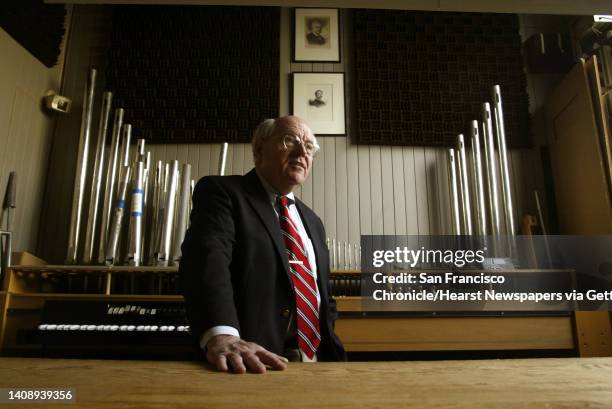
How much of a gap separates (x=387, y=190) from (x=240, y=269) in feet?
6.61

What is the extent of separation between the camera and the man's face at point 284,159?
1.70 m

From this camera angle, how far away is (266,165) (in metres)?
1.74

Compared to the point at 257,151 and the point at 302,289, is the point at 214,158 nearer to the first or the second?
the point at 257,151

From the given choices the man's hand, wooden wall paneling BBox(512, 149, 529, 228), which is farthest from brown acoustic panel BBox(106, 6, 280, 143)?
the man's hand

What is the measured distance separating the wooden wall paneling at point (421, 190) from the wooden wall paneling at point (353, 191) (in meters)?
0.42

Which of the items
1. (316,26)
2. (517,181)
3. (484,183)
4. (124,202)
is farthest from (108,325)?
(517,181)

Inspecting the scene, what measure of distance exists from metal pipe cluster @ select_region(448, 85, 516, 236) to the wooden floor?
2083 mm

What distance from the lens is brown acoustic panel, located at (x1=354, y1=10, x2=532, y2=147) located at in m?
3.31

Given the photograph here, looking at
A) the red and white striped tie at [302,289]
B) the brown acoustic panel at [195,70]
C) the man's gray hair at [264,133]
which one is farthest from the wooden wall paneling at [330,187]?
the red and white striped tie at [302,289]

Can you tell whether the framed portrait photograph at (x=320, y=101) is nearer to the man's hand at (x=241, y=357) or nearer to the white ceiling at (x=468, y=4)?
the white ceiling at (x=468, y=4)

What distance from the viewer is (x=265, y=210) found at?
4.88 ft

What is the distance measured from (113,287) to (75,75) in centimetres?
180

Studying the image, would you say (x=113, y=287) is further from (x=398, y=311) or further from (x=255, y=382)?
(x=255, y=382)

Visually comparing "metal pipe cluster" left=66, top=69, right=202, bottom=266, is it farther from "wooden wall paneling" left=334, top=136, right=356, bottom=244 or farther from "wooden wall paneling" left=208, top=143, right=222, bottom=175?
"wooden wall paneling" left=334, top=136, right=356, bottom=244
